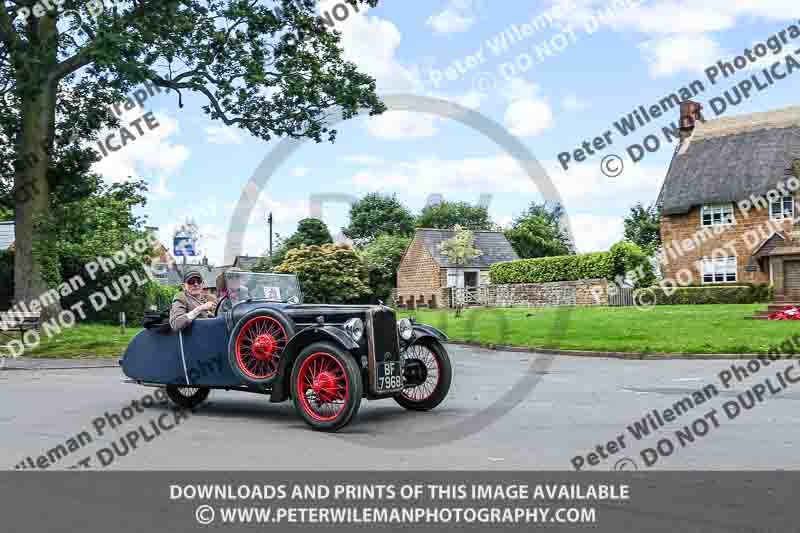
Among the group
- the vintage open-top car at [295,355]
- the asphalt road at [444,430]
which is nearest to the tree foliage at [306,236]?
the asphalt road at [444,430]

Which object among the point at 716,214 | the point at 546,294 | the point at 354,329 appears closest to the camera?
the point at 354,329

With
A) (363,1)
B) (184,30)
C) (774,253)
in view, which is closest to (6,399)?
(184,30)

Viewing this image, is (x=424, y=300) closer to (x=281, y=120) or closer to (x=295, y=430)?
(x=281, y=120)

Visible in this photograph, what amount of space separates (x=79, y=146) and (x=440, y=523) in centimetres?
2285

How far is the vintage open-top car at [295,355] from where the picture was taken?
27.6 ft

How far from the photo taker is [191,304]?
1002cm

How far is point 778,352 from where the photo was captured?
17.3 meters

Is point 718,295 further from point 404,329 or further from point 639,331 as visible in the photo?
point 404,329

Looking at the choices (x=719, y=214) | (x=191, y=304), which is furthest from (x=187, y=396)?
(x=719, y=214)

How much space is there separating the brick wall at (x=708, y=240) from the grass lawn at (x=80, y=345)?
35.7 meters

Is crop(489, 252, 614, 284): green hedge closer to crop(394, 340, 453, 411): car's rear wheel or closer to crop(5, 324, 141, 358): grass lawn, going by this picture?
crop(5, 324, 141, 358): grass lawn

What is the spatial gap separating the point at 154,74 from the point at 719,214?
125 ft

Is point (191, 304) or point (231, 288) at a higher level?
point (231, 288)

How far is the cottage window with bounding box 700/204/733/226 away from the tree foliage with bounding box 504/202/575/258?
1212 inches
